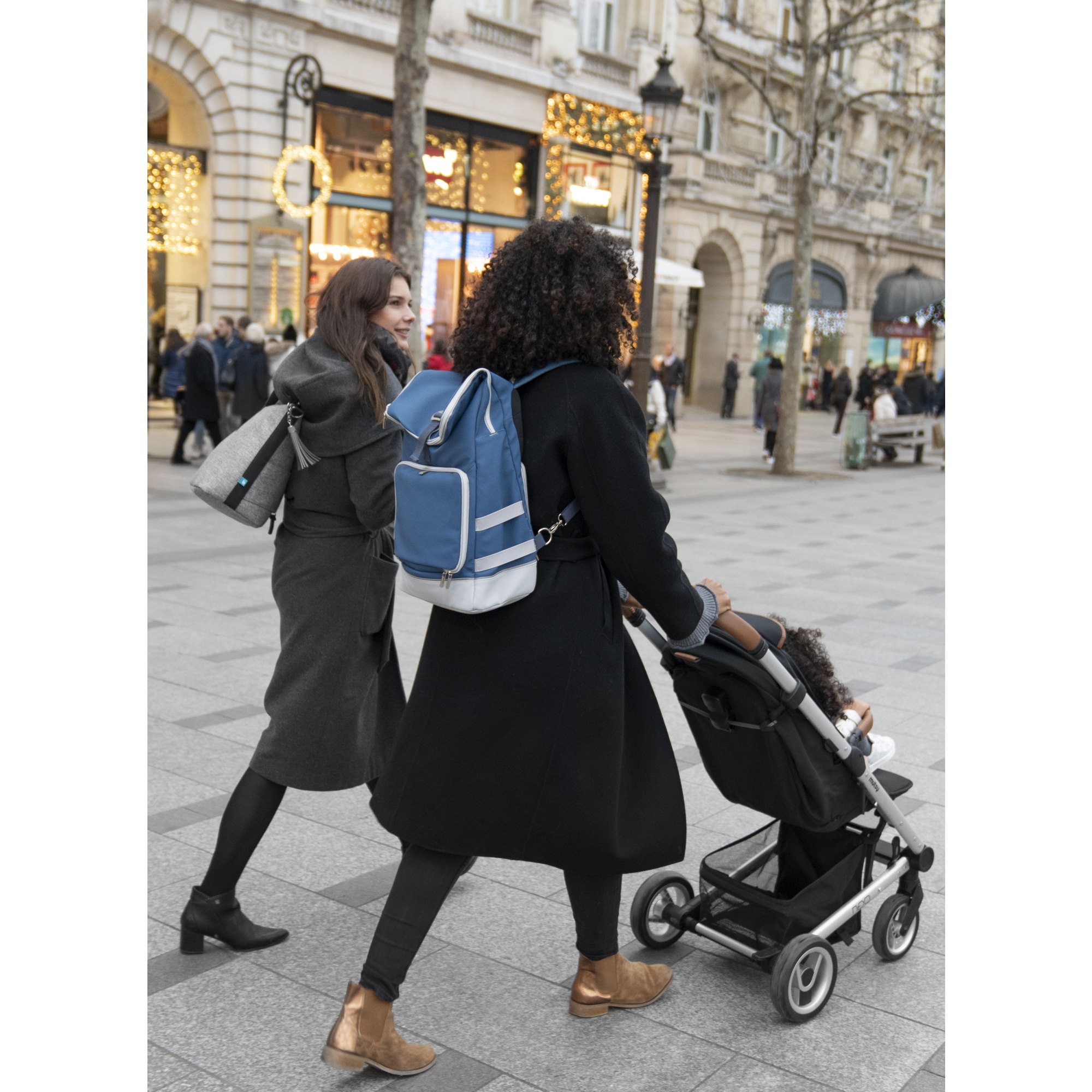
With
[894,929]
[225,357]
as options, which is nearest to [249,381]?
[225,357]

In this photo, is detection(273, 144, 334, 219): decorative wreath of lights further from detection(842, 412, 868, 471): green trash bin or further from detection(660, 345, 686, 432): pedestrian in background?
detection(842, 412, 868, 471): green trash bin

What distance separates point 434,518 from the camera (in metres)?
2.63

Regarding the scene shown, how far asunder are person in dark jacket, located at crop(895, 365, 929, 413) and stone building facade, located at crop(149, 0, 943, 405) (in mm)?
5412

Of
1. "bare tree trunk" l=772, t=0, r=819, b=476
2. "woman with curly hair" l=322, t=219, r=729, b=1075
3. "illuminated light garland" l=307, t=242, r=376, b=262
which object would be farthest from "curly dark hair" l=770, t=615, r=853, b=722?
"illuminated light garland" l=307, t=242, r=376, b=262

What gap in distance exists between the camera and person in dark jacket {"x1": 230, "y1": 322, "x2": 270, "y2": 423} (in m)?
15.0

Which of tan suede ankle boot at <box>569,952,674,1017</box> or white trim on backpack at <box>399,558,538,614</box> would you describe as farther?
tan suede ankle boot at <box>569,952,674,1017</box>

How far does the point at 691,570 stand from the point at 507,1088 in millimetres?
7072

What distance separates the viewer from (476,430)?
8.64 feet

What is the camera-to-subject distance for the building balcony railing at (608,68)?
26.8m

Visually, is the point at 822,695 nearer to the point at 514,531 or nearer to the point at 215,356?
the point at 514,531

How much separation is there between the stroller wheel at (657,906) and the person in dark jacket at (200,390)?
11722 millimetres

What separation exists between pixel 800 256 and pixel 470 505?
16737 millimetres
